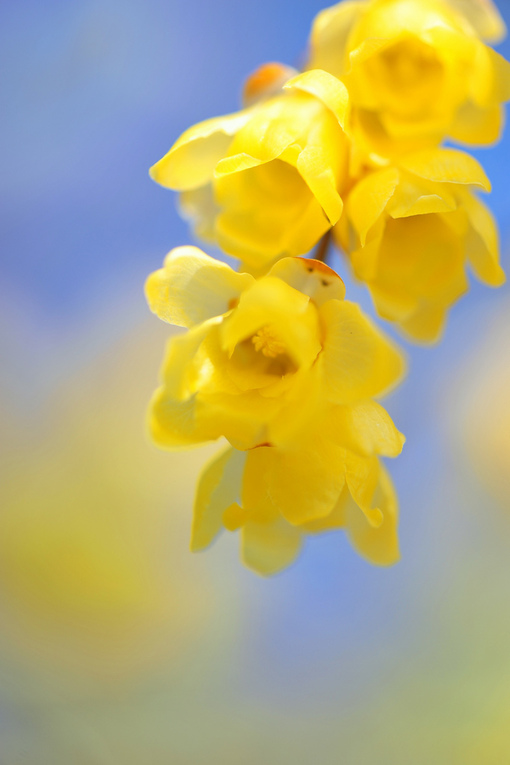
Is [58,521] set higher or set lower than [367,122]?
lower

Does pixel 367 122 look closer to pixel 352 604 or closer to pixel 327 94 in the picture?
pixel 327 94

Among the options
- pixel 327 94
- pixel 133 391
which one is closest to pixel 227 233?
pixel 327 94

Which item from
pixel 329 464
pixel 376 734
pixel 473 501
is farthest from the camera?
pixel 473 501

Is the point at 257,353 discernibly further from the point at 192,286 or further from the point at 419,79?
the point at 419,79

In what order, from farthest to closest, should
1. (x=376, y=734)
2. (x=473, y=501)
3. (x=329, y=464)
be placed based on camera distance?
(x=473, y=501) < (x=376, y=734) < (x=329, y=464)

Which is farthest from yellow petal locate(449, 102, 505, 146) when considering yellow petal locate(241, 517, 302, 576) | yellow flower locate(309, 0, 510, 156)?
yellow petal locate(241, 517, 302, 576)

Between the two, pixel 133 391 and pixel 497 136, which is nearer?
pixel 497 136

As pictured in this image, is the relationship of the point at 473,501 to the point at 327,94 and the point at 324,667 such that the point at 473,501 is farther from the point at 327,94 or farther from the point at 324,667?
the point at 327,94

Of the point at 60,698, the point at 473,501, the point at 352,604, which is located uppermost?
the point at 473,501
